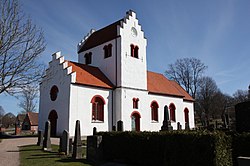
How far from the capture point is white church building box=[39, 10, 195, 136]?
22.2 m

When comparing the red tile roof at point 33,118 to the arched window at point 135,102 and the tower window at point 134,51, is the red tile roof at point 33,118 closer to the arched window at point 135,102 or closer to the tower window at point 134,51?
the arched window at point 135,102

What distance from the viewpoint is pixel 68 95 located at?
21.6 metres

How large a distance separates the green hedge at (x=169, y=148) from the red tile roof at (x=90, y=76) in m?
11.8

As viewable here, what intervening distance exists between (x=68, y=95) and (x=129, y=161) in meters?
12.7

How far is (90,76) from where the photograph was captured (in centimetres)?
2455

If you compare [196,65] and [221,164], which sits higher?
[196,65]

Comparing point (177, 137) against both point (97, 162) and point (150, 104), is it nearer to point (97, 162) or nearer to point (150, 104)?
point (97, 162)

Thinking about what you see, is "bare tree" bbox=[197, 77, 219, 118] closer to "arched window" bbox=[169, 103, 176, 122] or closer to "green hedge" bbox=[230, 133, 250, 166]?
"arched window" bbox=[169, 103, 176, 122]

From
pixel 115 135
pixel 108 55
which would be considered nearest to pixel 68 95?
pixel 108 55

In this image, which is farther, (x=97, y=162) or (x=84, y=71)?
(x=84, y=71)

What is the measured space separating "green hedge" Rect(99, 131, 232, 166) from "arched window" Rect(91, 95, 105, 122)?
11.2 m

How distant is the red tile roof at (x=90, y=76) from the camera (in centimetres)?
2313

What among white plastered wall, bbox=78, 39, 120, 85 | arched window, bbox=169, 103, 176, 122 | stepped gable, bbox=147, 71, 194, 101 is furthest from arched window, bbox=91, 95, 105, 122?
arched window, bbox=169, 103, 176, 122

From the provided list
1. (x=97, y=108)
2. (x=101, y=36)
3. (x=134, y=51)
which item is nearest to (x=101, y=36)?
(x=101, y=36)
